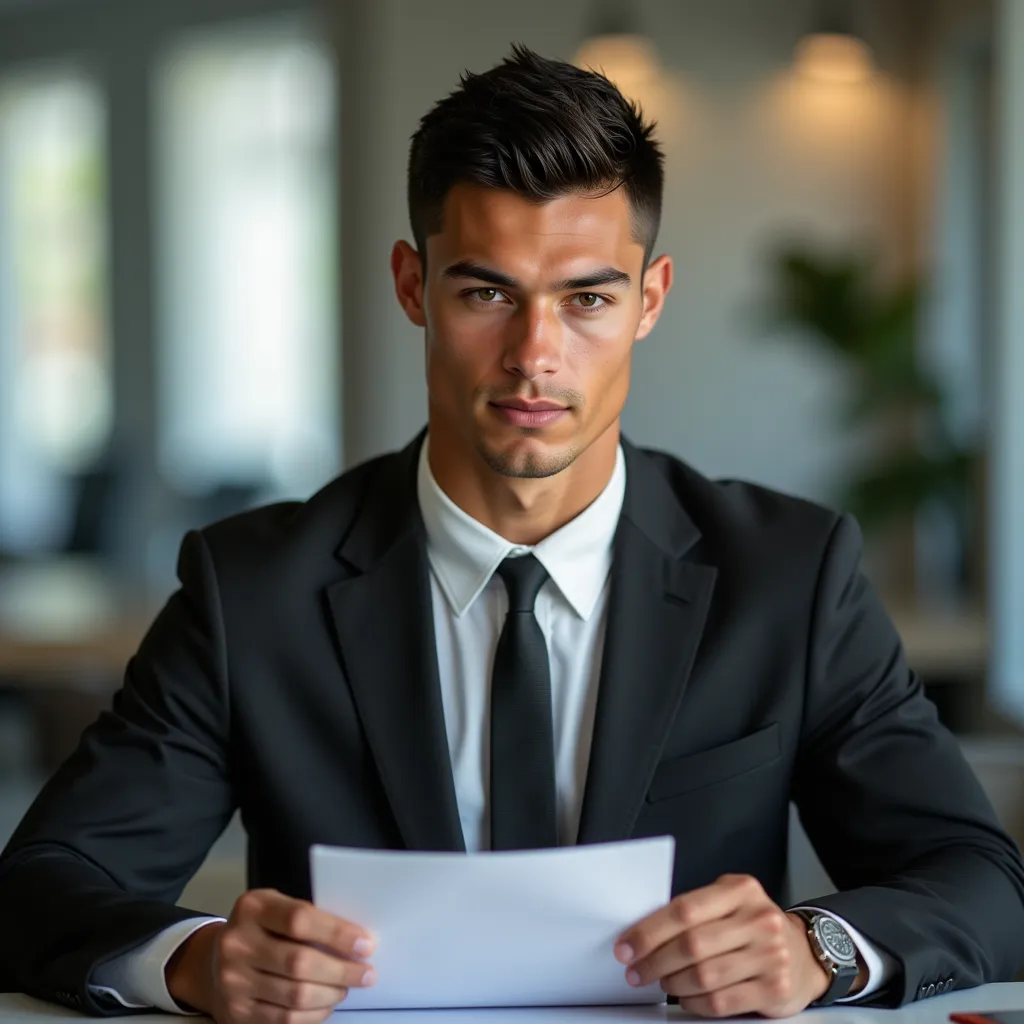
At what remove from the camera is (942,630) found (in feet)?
14.3

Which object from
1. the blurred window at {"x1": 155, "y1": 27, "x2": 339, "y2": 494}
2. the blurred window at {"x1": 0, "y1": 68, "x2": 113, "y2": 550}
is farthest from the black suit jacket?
the blurred window at {"x1": 0, "y1": 68, "x2": 113, "y2": 550}

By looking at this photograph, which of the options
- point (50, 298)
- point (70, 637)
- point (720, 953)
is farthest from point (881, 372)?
point (50, 298)

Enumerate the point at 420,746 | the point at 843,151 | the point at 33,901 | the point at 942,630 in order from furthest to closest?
the point at 843,151 < the point at 942,630 < the point at 420,746 < the point at 33,901

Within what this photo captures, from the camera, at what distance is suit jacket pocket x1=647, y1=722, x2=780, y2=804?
1682 millimetres

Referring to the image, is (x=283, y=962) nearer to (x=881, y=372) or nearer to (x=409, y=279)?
(x=409, y=279)

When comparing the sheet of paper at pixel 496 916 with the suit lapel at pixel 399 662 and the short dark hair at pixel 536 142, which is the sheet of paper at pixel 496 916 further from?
the short dark hair at pixel 536 142

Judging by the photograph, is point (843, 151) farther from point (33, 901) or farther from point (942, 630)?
point (33, 901)

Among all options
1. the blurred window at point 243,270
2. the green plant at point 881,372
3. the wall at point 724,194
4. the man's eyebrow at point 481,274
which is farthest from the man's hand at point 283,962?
the blurred window at point 243,270

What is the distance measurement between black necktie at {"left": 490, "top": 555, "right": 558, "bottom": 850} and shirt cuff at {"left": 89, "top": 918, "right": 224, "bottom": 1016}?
37cm

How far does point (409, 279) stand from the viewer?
5.91 feet

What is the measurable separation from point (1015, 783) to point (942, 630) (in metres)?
2.28

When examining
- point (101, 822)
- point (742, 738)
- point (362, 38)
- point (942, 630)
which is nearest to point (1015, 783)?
point (742, 738)

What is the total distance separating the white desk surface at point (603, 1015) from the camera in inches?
51.6

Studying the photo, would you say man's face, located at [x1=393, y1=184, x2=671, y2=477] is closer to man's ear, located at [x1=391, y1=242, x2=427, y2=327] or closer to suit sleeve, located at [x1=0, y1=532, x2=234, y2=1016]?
man's ear, located at [x1=391, y1=242, x2=427, y2=327]
